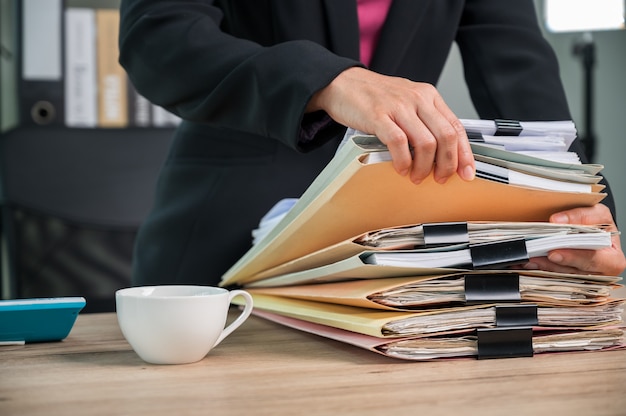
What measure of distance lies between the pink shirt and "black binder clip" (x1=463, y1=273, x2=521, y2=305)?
513 mm

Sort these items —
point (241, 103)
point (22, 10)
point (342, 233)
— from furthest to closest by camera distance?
point (22, 10), point (241, 103), point (342, 233)

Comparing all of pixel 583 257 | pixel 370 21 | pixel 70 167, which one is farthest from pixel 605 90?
pixel 583 257

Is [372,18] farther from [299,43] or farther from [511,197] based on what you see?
[511,197]

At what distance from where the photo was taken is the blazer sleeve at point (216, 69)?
0.69 meters

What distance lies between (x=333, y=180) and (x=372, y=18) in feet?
1.70

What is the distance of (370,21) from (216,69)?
1.09 ft

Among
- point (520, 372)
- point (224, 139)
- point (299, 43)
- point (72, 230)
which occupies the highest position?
point (299, 43)

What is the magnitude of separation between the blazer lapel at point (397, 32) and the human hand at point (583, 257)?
0.42 metres

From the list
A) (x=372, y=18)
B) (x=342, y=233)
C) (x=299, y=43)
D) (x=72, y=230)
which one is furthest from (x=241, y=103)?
(x=72, y=230)

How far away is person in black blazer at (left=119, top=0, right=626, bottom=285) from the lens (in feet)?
2.20

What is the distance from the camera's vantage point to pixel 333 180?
0.58 meters

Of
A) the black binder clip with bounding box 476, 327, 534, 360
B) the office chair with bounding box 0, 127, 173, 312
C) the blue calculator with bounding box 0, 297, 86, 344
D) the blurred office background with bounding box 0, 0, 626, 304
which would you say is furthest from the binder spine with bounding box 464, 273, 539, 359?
the blurred office background with bounding box 0, 0, 626, 304

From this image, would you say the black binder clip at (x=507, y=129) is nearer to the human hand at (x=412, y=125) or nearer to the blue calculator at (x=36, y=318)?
the human hand at (x=412, y=125)

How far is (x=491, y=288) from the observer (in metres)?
0.60
